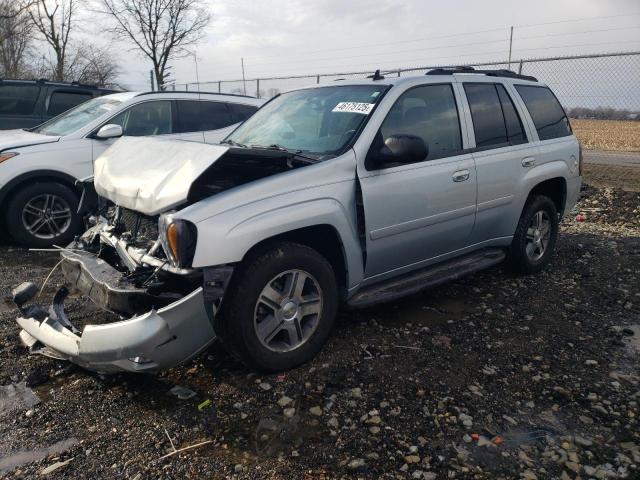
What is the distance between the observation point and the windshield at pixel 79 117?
252 inches

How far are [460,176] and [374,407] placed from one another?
203cm

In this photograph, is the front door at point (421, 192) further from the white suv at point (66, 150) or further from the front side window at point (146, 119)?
the front side window at point (146, 119)

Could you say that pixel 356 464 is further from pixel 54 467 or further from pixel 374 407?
pixel 54 467

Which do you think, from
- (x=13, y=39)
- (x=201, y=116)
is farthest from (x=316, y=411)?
(x=13, y=39)

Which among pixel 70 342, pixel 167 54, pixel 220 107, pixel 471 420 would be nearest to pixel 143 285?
pixel 70 342

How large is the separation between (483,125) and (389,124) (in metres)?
1.15

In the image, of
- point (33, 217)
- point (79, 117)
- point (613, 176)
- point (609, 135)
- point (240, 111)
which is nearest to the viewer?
point (33, 217)

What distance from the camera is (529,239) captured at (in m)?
5.02

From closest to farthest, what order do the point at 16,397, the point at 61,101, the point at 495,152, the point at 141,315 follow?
the point at 141,315, the point at 16,397, the point at 495,152, the point at 61,101

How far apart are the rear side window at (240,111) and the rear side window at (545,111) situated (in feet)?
12.8

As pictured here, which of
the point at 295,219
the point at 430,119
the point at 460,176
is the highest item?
the point at 430,119

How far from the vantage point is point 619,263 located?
18.3 feet

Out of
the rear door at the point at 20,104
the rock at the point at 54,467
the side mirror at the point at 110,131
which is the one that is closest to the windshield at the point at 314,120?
the side mirror at the point at 110,131

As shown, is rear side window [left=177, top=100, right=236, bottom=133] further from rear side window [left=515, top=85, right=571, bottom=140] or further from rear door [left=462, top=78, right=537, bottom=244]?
rear side window [left=515, top=85, right=571, bottom=140]
